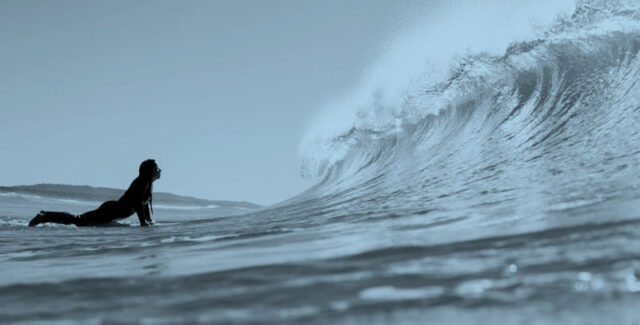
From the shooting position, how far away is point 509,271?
1.88m

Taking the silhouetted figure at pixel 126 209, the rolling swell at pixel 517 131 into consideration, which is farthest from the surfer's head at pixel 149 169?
the rolling swell at pixel 517 131

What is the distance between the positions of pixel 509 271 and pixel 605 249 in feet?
1.26

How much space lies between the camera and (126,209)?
28.1 feet

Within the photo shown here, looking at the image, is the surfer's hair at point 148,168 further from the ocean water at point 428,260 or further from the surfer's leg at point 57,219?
the ocean water at point 428,260

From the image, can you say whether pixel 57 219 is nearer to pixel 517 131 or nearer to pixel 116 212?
pixel 116 212

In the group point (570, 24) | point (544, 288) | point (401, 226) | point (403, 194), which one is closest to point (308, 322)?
point (544, 288)

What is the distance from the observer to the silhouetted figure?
27.1ft

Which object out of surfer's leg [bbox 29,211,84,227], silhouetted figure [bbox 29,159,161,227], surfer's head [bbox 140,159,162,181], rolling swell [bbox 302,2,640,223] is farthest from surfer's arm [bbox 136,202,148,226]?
rolling swell [bbox 302,2,640,223]

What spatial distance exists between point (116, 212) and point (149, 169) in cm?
74

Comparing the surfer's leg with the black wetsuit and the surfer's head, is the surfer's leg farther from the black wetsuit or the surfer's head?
the surfer's head

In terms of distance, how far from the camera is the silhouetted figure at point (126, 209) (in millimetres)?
8273

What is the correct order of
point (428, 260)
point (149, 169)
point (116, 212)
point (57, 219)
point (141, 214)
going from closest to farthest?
point (428, 260), point (141, 214), point (57, 219), point (116, 212), point (149, 169)

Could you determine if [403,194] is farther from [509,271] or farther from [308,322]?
[308,322]

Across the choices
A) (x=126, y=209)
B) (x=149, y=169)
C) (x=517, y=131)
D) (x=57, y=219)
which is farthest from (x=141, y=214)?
(x=517, y=131)
